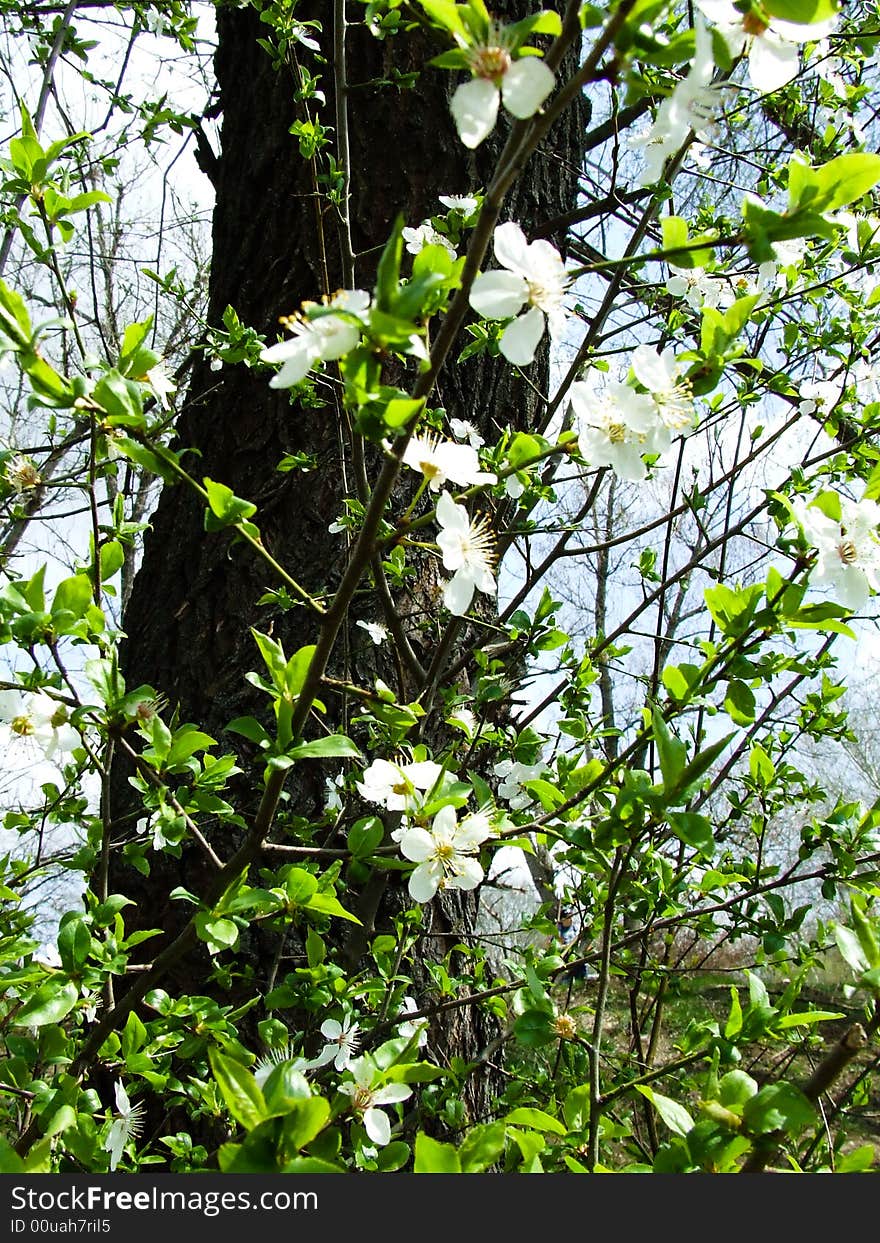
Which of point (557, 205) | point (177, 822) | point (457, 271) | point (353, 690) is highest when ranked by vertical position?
point (557, 205)

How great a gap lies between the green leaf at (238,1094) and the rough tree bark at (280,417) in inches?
41.0

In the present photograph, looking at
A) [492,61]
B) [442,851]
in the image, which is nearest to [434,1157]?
[442,851]

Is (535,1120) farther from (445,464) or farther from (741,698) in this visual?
(445,464)

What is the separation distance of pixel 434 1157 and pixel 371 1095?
227mm

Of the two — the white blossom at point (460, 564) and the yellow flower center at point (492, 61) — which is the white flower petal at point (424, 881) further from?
the yellow flower center at point (492, 61)

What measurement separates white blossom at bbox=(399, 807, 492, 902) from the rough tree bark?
0.76m

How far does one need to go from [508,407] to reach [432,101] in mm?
726

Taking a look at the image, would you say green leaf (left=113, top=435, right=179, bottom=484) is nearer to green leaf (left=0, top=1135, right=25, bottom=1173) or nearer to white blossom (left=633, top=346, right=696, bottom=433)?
white blossom (left=633, top=346, right=696, bottom=433)

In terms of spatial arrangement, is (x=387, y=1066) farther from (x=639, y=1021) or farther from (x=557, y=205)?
(x=557, y=205)

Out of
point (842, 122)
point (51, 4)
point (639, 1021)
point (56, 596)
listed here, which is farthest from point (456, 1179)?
point (51, 4)

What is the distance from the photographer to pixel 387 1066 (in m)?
0.82

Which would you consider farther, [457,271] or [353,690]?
[353,690]

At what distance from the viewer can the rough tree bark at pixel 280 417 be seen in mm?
1735

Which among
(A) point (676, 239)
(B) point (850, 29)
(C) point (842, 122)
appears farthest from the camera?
(B) point (850, 29)
